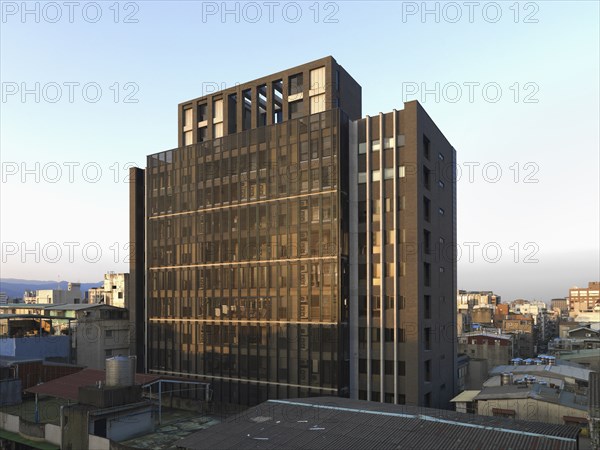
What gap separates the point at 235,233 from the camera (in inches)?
2638

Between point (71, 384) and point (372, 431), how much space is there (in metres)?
33.7

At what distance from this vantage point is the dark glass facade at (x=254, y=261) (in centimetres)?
5800

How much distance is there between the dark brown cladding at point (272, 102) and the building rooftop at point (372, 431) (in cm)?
4217

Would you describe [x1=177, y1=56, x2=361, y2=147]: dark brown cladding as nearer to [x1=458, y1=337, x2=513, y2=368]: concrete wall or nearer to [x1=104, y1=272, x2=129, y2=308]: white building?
[x1=458, y1=337, x2=513, y2=368]: concrete wall

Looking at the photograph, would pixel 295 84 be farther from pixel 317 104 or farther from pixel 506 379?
pixel 506 379

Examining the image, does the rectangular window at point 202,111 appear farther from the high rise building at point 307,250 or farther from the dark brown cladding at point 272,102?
the high rise building at point 307,250

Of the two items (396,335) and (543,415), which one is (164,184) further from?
(543,415)

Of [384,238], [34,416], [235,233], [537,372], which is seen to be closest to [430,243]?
[384,238]

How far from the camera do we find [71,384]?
1935 inches

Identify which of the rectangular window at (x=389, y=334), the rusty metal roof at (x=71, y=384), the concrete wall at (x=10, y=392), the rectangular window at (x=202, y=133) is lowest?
the concrete wall at (x=10, y=392)

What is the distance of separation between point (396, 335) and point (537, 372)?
1957 cm

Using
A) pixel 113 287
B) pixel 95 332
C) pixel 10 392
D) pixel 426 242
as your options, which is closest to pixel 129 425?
pixel 10 392

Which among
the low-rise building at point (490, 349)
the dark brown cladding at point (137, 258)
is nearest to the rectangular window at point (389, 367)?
the dark brown cladding at point (137, 258)

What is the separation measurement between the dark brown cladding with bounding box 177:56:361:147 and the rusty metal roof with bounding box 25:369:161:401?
39.4 m
